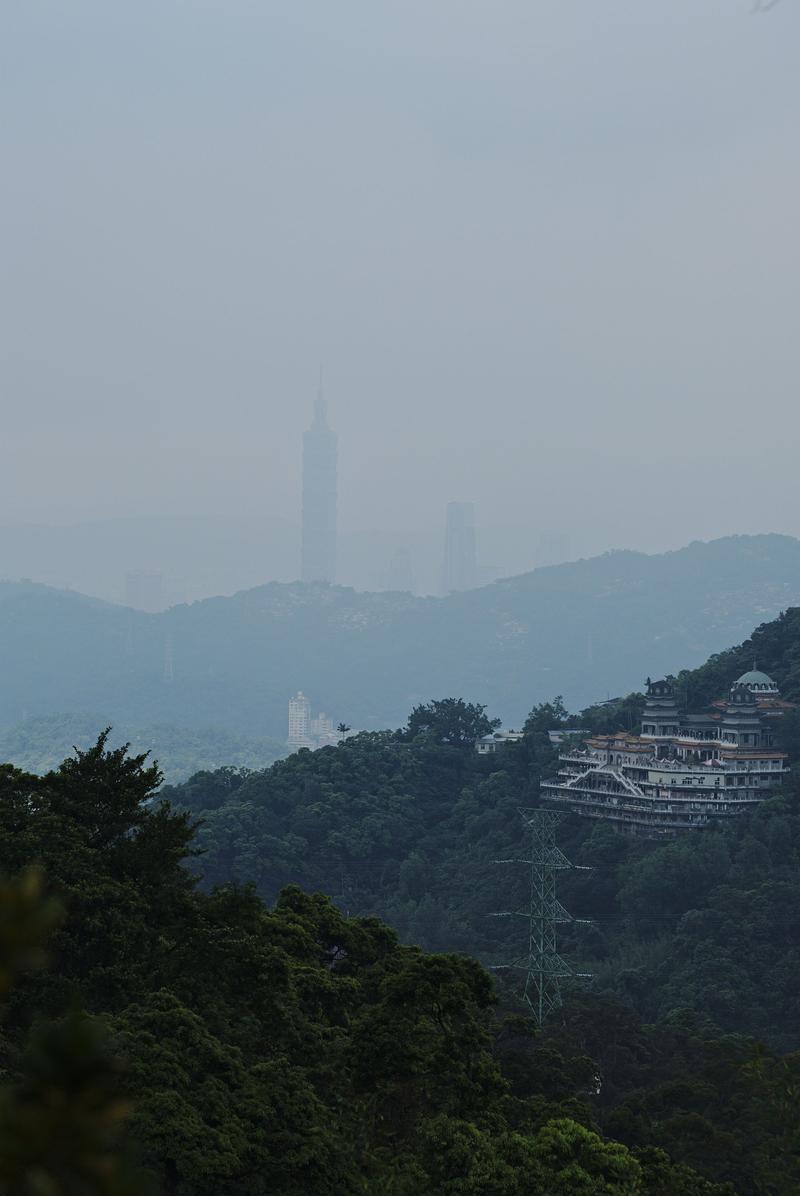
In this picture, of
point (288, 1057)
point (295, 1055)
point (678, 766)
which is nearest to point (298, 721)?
point (678, 766)

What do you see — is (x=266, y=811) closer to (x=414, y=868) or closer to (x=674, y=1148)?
(x=414, y=868)

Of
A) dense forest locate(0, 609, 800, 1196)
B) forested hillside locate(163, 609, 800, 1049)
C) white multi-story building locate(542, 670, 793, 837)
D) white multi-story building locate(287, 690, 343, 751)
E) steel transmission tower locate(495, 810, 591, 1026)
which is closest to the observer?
dense forest locate(0, 609, 800, 1196)

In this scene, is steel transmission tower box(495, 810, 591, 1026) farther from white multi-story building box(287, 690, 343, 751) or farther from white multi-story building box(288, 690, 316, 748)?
white multi-story building box(288, 690, 316, 748)

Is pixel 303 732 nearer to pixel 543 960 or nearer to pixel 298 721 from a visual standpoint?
pixel 298 721

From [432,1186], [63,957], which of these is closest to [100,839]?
[63,957]

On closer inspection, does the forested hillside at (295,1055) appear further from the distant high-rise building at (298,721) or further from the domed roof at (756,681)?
the distant high-rise building at (298,721)

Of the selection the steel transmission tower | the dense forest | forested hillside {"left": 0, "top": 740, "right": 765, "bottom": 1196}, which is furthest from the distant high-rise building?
forested hillside {"left": 0, "top": 740, "right": 765, "bottom": 1196}
